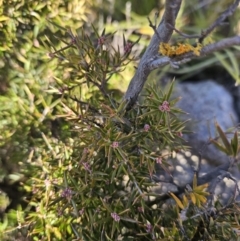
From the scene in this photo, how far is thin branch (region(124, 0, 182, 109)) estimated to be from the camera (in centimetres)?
81

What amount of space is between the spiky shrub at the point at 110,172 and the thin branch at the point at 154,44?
0.10ft

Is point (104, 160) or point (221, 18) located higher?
point (221, 18)

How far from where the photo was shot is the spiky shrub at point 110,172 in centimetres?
84

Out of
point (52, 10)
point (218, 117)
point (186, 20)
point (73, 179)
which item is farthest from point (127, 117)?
point (186, 20)

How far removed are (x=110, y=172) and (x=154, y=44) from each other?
297 mm

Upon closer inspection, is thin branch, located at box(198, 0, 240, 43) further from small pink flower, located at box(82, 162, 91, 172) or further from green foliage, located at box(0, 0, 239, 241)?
small pink flower, located at box(82, 162, 91, 172)

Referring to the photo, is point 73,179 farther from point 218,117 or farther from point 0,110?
point 218,117

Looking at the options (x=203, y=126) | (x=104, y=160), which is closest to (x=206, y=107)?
(x=203, y=126)

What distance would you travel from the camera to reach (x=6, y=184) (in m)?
1.15

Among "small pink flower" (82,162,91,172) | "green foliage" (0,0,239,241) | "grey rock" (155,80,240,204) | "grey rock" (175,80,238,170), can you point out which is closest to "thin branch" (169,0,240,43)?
"green foliage" (0,0,239,241)

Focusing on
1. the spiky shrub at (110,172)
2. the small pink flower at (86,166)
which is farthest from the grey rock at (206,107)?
the small pink flower at (86,166)

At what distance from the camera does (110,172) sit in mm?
936

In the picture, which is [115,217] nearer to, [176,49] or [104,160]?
[104,160]

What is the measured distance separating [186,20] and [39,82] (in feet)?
3.83
